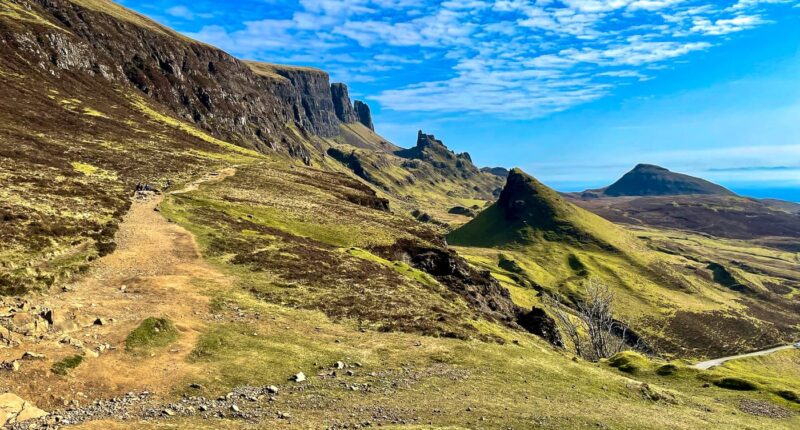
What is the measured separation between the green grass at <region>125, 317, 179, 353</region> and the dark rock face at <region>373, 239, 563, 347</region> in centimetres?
4944

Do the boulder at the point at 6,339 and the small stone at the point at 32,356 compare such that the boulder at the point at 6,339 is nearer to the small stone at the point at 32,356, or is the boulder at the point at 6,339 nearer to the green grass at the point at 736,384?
the small stone at the point at 32,356

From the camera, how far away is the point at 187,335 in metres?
33.0

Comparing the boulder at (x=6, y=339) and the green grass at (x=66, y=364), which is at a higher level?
the boulder at (x=6, y=339)

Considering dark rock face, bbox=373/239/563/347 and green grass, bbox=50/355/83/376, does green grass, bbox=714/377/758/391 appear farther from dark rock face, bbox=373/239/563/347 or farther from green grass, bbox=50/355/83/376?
green grass, bbox=50/355/83/376

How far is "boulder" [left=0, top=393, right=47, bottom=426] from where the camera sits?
19672 millimetres

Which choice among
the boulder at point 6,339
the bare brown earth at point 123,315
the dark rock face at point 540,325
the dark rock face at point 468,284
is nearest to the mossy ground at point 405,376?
the bare brown earth at point 123,315

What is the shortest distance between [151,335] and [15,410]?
10.9 meters

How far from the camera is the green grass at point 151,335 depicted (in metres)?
29.7

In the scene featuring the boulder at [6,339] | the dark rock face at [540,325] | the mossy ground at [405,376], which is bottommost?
the dark rock face at [540,325]

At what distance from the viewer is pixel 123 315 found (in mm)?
33469

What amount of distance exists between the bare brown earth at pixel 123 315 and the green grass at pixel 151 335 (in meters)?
0.52

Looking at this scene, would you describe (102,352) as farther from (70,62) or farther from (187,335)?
(70,62)

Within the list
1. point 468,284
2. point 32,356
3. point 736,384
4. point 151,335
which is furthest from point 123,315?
point 736,384

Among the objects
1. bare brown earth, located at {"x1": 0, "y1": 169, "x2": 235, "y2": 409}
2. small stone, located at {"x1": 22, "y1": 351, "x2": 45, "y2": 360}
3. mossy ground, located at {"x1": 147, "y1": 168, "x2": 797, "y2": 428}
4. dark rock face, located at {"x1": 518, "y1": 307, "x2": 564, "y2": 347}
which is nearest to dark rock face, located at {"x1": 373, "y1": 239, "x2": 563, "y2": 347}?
dark rock face, located at {"x1": 518, "y1": 307, "x2": 564, "y2": 347}
